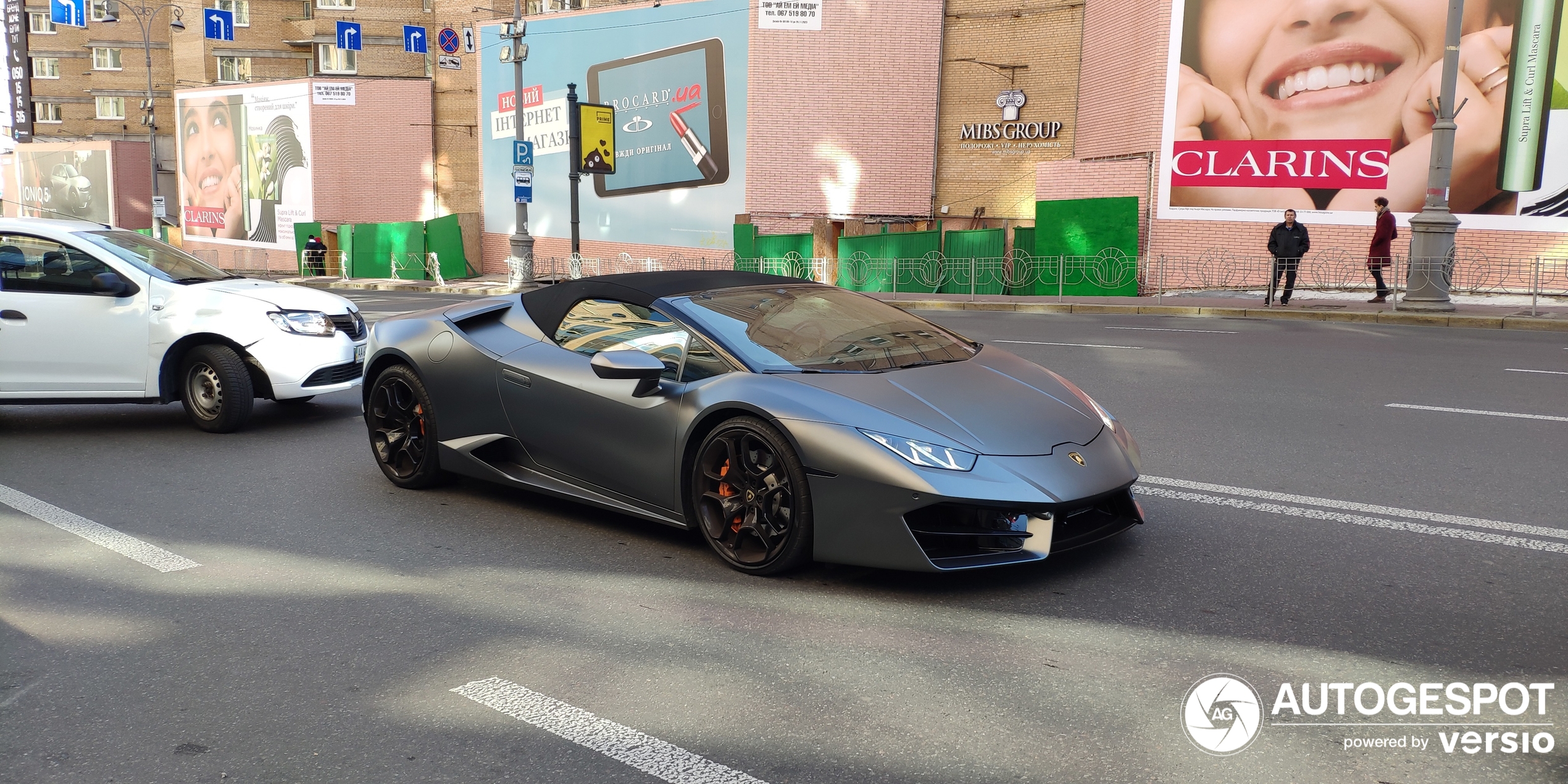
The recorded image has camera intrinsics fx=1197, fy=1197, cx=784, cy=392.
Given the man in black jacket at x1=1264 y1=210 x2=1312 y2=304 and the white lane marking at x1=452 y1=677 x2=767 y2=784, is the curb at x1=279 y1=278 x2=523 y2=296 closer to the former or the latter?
the man in black jacket at x1=1264 y1=210 x2=1312 y2=304

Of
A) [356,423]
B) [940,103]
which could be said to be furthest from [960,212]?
[356,423]

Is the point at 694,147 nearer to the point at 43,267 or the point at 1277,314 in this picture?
the point at 1277,314

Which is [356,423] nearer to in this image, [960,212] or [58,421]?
[58,421]

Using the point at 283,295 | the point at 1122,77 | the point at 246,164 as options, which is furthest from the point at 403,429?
the point at 246,164

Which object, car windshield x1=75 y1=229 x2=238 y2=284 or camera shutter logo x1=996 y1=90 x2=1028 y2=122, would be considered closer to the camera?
car windshield x1=75 y1=229 x2=238 y2=284

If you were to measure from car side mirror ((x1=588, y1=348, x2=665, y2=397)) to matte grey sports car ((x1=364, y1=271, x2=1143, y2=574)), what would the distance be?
13mm

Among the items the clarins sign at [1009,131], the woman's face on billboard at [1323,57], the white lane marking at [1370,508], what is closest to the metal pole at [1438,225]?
the woman's face on billboard at [1323,57]

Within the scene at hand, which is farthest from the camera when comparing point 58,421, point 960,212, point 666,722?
point 960,212

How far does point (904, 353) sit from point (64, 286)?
20.2 feet

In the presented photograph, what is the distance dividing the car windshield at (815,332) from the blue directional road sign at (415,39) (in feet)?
134

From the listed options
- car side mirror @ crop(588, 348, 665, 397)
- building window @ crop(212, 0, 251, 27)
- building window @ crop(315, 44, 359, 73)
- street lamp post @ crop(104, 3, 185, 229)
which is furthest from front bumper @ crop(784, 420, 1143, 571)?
building window @ crop(212, 0, 251, 27)

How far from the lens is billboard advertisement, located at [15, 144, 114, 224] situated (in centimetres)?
5725

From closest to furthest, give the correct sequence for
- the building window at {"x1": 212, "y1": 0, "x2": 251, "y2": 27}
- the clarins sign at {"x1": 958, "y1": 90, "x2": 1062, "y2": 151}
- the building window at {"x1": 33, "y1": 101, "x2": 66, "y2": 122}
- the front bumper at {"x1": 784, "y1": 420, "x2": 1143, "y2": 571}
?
the front bumper at {"x1": 784, "y1": 420, "x2": 1143, "y2": 571}, the clarins sign at {"x1": 958, "y1": 90, "x2": 1062, "y2": 151}, the building window at {"x1": 212, "y1": 0, "x2": 251, "y2": 27}, the building window at {"x1": 33, "y1": 101, "x2": 66, "y2": 122}

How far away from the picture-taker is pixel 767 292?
5973 millimetres
